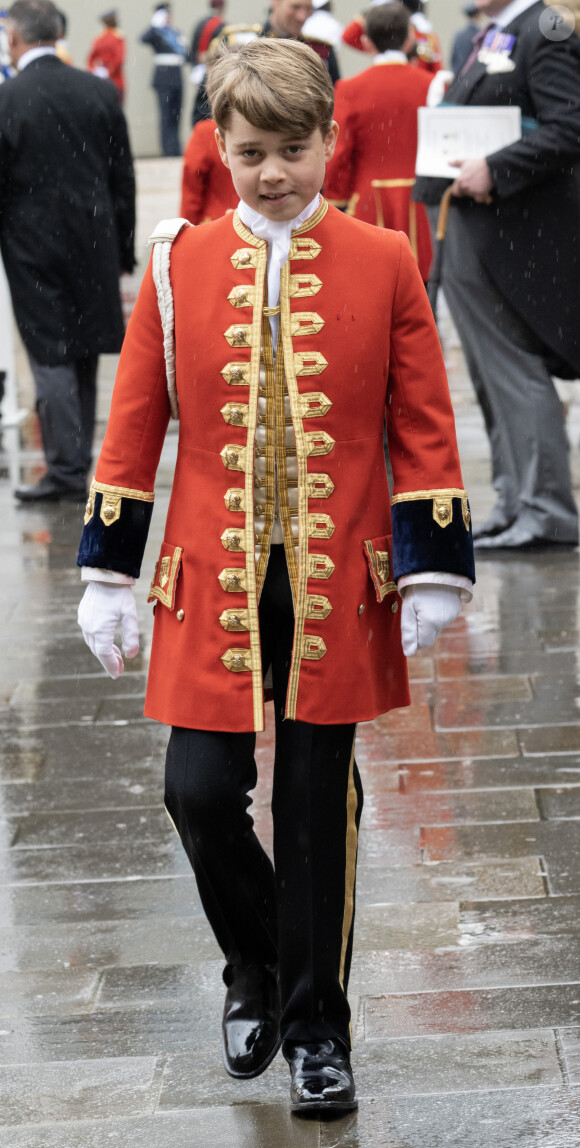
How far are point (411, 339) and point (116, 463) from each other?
1.76 feet

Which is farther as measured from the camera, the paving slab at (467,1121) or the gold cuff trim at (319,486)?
the gold cuff trim at (319,486)

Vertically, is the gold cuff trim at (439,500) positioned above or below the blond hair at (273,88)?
below

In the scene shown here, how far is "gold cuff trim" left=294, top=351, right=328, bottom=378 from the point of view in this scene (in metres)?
2.81

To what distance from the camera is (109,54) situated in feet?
78.4

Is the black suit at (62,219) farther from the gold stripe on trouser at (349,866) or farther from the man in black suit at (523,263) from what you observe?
the gold stripe on trouser at (349,866)

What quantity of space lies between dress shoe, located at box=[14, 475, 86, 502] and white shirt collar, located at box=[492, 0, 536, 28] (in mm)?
2952

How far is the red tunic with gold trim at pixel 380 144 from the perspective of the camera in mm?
8273

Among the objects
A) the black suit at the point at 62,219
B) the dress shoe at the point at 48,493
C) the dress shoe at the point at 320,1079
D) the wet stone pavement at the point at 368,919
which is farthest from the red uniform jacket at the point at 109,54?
the dress shoe at the point at 320,1079

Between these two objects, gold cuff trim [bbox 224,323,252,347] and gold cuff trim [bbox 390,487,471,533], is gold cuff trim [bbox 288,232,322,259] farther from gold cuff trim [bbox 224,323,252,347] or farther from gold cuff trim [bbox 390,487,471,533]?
gold cuff trim [bbox 390,487,471,533]

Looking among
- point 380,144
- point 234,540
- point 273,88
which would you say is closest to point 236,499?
point 234,540

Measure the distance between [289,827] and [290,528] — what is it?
19.8 inches

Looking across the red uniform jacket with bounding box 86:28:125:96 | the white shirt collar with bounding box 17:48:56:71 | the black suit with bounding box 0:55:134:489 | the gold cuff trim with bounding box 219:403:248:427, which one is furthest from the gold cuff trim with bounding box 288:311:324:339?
the red uniform jacket with bounding box 86:28:125:96

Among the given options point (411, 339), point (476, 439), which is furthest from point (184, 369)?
point (476, 439)

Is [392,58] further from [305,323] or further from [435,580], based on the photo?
[435,580]
